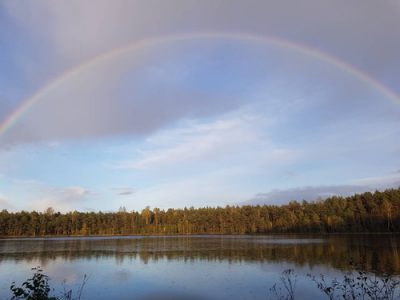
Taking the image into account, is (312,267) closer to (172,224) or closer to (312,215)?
(312,215)

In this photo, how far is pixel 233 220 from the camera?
14950cm

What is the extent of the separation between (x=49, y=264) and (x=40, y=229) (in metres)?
A: 120

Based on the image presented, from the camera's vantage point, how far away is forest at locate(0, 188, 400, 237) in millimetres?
107250

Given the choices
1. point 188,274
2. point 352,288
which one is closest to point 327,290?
point 352,288

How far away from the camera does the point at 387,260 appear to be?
→ 33000mm

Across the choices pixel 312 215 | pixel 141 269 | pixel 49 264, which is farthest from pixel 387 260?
pixel 312 215

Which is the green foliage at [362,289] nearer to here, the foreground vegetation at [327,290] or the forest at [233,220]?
the foreground vegetation at [327,290]

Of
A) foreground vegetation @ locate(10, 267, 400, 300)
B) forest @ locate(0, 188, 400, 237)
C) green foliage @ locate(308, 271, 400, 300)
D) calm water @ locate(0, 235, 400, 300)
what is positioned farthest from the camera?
forest @ locate(0, 188, 400, 237)

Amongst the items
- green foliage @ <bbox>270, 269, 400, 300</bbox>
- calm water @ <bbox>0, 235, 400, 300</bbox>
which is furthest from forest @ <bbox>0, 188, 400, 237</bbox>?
green foliage @ <bbox>270, 269, 400, 300</bbox>

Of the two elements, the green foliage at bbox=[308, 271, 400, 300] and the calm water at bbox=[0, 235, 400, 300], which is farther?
the calm water at bbox=[0, 235, 400, 300]

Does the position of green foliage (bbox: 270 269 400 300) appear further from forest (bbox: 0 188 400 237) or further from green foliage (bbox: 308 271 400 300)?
forest (bbox: 0 188 400 237)

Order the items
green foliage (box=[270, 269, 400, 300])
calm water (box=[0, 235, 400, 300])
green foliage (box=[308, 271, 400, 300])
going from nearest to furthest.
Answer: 1. green foliage (box=[308, 271, 400, 300])
2. green foliage (box=[270, 269, 400, 300])
3. calm water (box=[0, 235, 400, 300])

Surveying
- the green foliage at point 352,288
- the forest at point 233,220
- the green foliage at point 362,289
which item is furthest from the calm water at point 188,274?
the forest at point 233,220

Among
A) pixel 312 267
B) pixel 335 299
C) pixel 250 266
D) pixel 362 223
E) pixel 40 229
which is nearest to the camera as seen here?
pixel 335 299
